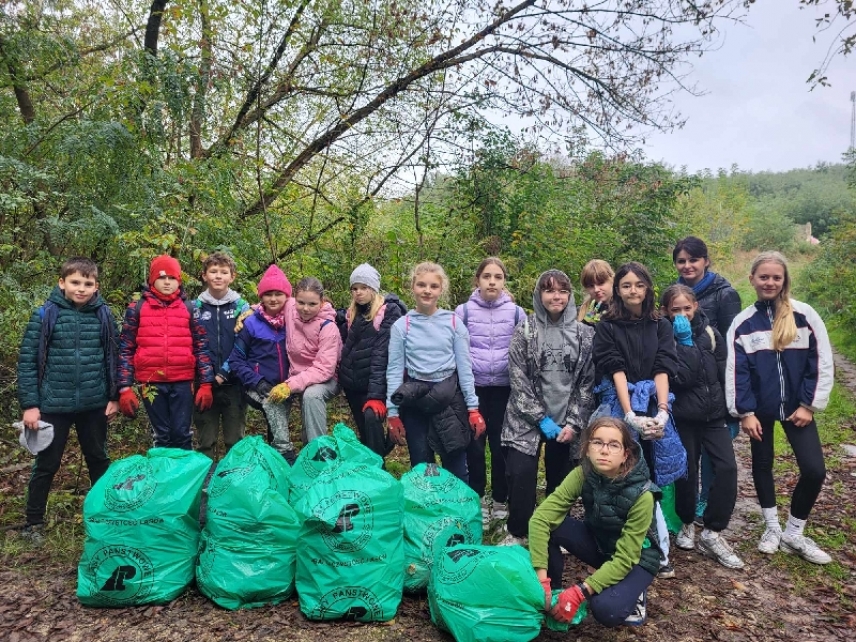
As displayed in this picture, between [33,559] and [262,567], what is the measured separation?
1.54 meters

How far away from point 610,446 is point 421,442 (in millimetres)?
1388

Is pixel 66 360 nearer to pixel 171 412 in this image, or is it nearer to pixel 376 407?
pixel 171 412

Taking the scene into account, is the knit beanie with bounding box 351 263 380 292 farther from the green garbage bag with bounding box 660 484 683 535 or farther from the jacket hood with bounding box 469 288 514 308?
the green garbage bag with bounding box 660 484 683 535

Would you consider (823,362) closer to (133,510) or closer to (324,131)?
(133,510)

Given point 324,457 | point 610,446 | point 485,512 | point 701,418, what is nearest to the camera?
point 610,446

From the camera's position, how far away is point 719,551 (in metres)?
3.42

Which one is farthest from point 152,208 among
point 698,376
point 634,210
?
point 634,210

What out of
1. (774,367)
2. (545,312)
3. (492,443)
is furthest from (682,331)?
(492,443)

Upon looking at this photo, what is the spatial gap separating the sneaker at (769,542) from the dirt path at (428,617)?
8 cm

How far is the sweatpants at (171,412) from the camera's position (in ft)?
12.2

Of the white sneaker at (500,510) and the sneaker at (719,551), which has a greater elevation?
the white sneaker at (500,510)

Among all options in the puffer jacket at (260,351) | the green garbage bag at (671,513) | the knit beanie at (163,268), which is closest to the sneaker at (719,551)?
the green garbage bag at (671,513)

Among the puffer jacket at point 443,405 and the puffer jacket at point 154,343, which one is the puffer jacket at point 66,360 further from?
the puffer jacket at point 443,405

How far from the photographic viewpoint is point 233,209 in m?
5.33
